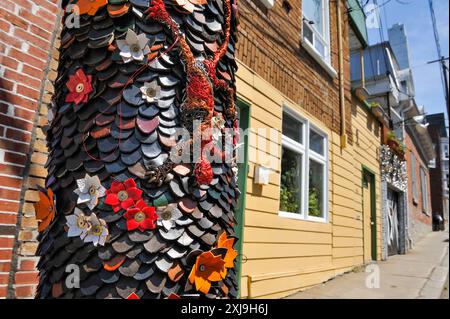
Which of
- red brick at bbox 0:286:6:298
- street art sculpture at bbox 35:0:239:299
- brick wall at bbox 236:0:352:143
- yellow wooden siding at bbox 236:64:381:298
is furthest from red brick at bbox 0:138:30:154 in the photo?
brick wall at bbox 236:0:352:143

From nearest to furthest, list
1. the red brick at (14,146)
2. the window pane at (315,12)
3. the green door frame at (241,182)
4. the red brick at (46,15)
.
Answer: the red brick at (14,146) < the red brick at (46,15) < the green door frame at (241,182) < the window pane at (315,12)

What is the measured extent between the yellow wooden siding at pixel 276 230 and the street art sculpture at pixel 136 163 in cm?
213

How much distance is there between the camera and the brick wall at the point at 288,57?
447 cm

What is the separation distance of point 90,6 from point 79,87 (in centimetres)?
50

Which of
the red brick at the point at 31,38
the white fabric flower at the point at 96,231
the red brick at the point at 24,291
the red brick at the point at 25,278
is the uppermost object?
the red brick at the point at 31,38

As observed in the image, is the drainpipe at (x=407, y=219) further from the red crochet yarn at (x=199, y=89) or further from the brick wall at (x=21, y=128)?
the brick wall at (x=21, y=128)

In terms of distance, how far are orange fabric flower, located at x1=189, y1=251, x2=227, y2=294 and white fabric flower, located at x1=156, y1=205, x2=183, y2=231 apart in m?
0.24

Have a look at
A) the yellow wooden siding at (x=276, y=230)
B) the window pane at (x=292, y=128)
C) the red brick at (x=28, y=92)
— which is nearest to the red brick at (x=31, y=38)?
the red brick at (x=28, y=92)

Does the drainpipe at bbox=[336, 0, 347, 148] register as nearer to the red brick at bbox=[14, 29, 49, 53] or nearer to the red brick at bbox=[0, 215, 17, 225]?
the red brick at bbox=[14, 29, 49, 53]

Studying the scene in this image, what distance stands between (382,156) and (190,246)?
1030cm

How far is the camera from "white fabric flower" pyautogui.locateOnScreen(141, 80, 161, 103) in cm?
186

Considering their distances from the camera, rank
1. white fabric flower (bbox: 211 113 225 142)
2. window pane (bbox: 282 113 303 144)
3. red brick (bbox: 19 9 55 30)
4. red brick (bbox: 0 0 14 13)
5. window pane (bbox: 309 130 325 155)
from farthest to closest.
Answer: window pane (bbox: 309 130 325 155)
window pane (bbox: 282 113 303 144)
red brick (bbox: 19 9 55 30)
red brick (bbox: 0 0 14 13)
white fabric flower (bbox: 211 113 225 142)

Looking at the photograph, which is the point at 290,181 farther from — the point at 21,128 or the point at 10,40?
the point at 10,40
